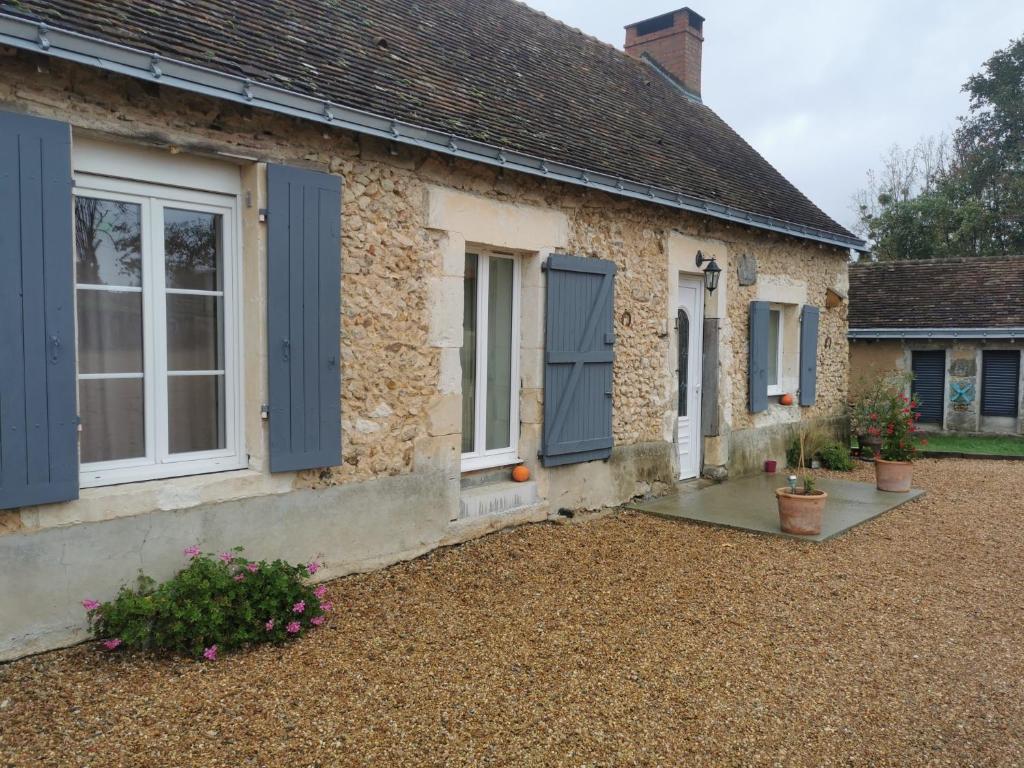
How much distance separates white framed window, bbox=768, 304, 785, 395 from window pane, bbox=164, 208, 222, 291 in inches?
298

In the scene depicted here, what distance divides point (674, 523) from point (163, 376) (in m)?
4.40

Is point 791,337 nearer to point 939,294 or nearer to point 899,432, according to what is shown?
point 899,432

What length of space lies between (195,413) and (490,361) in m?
2.48

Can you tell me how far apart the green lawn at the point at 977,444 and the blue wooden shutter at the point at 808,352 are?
3.23 m

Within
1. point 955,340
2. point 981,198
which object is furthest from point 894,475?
point 981,198

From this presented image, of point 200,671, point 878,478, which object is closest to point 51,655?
point 200,671

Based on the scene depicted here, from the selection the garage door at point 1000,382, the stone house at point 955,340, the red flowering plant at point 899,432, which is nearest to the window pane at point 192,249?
the red flowering plant at point 899,432

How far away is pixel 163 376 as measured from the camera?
4.20m

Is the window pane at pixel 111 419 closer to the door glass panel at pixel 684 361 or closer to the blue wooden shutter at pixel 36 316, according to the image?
the blue wooden shutter at pixel 36 316

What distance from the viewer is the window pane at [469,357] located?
601 cm

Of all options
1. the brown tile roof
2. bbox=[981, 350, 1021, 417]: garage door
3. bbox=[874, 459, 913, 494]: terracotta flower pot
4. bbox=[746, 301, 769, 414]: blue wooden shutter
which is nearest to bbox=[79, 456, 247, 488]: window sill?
bbox=[746, 301, 769, 414]: blue wooden shutter

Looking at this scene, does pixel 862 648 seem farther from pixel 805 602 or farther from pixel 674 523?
pixel 674 523

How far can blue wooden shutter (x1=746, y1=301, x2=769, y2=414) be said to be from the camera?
895cm

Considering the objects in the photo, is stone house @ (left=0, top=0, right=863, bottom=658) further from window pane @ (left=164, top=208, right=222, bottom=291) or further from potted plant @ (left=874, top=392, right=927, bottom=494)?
potted plant @ (left=874, top=392, right=927, bottom=494)
